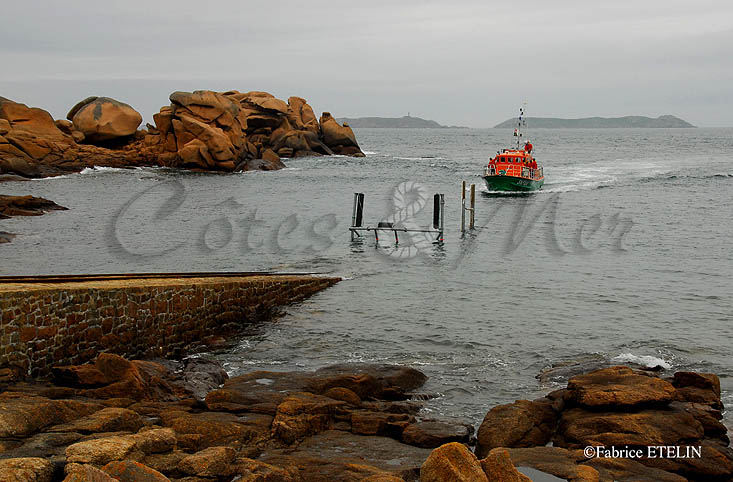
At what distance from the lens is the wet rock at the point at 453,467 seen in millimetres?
6793

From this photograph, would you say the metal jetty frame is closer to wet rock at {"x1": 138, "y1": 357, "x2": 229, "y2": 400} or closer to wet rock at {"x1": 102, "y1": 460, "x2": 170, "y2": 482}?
wet rock at {"x1": 138, "y1": 357, "x2": 229, "y2": 400}

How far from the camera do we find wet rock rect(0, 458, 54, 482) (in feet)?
20.8

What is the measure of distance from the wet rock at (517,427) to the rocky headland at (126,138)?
46544 millimetres

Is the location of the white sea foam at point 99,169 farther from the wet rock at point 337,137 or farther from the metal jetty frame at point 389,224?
the wet rock at point 337,137

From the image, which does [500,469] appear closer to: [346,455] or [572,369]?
[346,455]

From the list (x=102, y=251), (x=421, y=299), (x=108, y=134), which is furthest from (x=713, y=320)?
(x=108, y=134)

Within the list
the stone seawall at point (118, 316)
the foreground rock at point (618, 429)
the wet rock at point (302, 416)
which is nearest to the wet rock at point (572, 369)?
the foreground rock at point (618, 429)

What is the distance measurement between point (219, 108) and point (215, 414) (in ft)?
181

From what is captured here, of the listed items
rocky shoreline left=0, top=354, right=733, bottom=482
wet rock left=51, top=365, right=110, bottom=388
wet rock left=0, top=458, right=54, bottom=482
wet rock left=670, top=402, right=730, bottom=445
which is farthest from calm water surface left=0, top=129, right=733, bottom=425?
wet rock left=0, top=458, right=54, bottom=482

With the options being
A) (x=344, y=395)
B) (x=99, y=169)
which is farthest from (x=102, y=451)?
(x=99, y=169)

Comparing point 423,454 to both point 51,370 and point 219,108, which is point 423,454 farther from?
point 219,108

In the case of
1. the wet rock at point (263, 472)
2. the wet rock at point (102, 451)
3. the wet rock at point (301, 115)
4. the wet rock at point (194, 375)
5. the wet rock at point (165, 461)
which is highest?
the wet rock at point (301, 115)

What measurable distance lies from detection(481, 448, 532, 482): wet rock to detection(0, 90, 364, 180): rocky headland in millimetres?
48778

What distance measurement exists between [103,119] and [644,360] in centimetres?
5722
